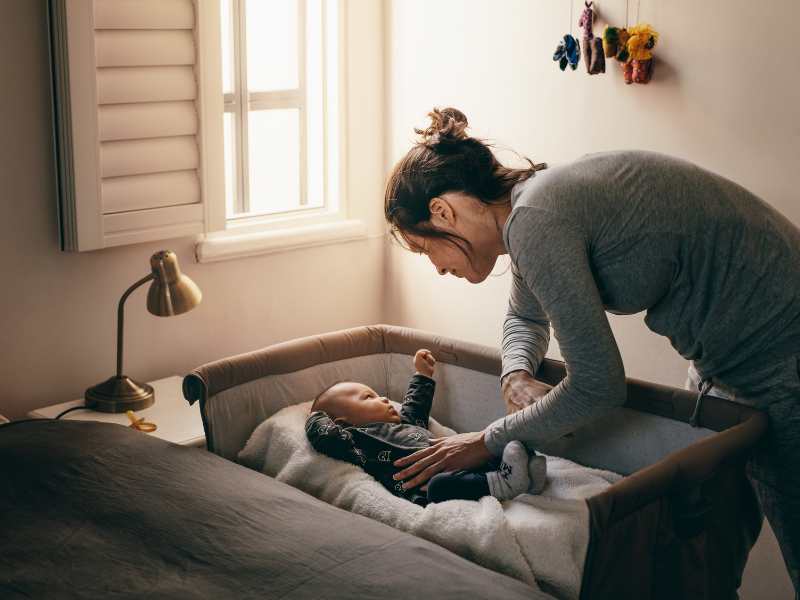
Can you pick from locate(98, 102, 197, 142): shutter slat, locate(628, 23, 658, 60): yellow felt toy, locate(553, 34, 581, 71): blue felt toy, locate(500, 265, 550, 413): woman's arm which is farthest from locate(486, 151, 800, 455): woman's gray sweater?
locate(98, 102, 197, 142): shutter slat

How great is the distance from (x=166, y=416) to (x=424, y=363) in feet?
2.09

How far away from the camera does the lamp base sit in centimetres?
223

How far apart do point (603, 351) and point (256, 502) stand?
2.01 ft

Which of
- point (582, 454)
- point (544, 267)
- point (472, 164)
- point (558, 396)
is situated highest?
point (472, 164)

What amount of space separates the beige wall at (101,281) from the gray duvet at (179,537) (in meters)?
0.60

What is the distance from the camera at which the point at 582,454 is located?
1913mm

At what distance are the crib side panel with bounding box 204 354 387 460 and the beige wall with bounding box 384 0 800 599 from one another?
2.22ft

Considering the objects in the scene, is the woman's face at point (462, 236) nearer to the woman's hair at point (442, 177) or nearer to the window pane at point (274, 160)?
the woman's hair at point (442, 177)

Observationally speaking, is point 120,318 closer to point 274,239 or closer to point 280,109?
point 274,239

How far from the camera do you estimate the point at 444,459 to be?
171 centimetres

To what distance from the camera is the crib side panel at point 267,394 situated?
1.93 metres

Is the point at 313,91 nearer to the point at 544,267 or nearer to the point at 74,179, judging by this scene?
the point at 74,179

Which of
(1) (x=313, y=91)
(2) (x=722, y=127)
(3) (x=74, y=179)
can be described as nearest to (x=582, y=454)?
(2) (x=722, y=127)

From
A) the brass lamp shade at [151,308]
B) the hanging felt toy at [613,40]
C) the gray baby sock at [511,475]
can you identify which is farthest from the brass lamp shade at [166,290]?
the hanging felt toy at [613,40]
